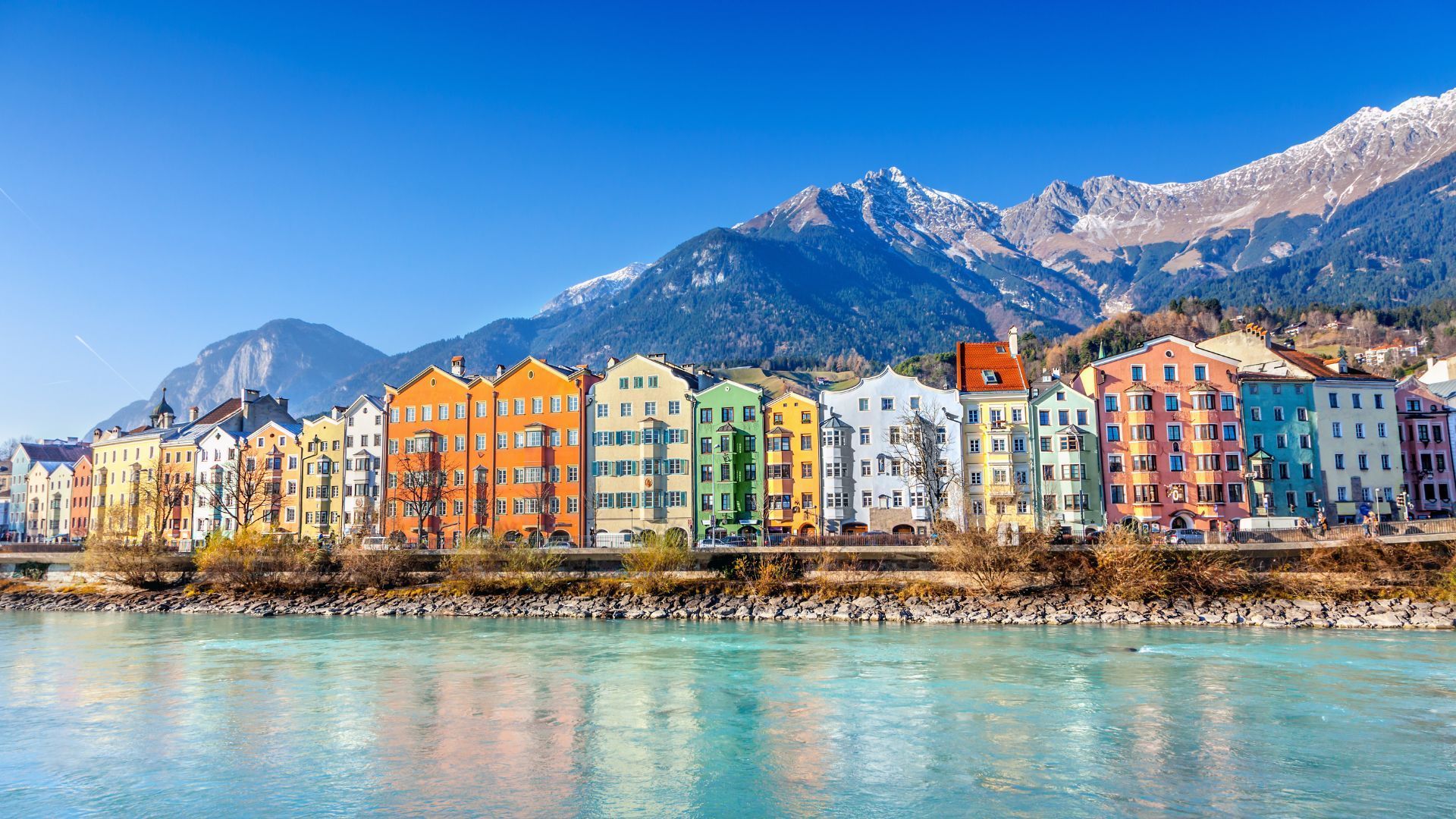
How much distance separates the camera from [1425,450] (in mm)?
68125

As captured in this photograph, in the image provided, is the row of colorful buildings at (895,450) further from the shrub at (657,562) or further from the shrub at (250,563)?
the shrub at (657,562)

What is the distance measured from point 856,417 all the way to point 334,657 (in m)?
41.3

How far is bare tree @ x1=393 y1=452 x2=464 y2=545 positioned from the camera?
2894 inches

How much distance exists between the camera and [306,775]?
19922mm

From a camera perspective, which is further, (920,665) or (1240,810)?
(920,665)

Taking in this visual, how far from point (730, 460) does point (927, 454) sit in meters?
14.4

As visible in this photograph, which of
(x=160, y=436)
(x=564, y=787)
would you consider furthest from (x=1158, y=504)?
(x=160, y=436)

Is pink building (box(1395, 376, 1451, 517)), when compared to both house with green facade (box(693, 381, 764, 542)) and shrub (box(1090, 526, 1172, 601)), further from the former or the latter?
house with green facade (box(693, 381, 764, 542))

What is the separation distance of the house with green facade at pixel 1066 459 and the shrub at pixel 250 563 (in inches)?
1916

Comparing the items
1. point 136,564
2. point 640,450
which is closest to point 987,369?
point 640,450

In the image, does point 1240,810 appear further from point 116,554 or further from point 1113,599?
point 116,554

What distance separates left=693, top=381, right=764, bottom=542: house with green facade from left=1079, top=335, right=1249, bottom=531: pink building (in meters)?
23.9

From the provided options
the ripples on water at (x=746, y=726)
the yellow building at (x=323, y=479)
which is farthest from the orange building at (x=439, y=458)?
the ripples on water at (x=746, y=726)

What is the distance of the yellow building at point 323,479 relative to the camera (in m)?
82.0
